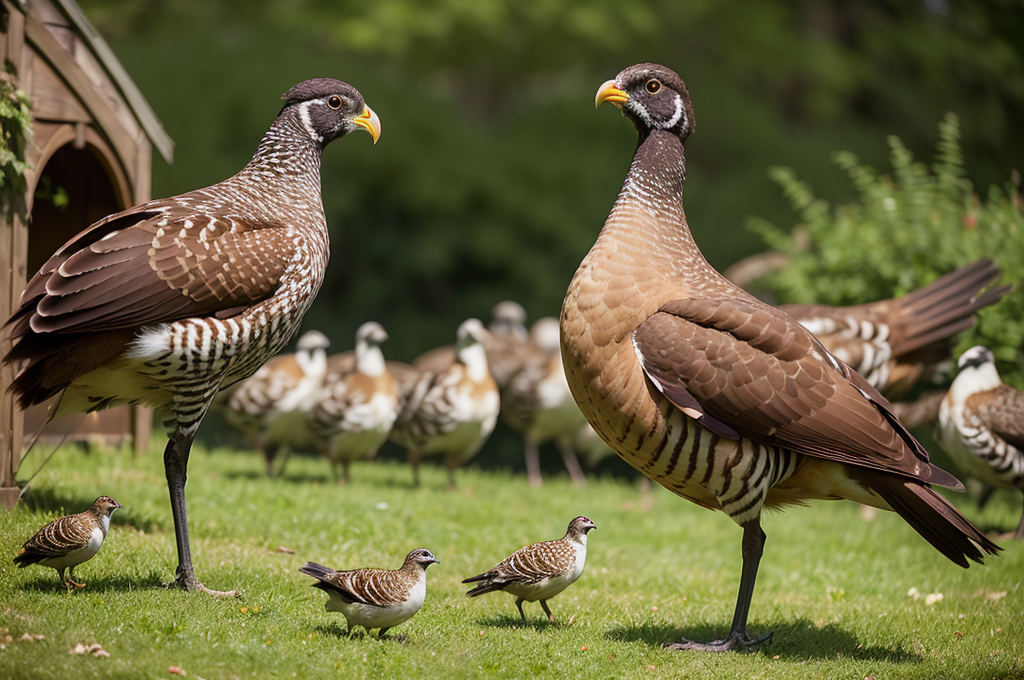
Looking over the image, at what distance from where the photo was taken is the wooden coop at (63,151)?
6398mm

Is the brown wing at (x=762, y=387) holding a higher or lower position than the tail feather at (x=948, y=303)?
lower

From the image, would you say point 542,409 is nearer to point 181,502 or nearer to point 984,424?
point 984,424

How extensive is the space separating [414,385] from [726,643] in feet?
20.0

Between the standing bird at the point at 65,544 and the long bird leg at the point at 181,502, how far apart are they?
43 centimetres

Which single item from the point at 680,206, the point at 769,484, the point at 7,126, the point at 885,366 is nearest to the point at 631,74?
the point at 680,206

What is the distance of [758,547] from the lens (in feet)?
18.5

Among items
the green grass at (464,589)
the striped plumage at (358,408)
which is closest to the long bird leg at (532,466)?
the green grass at (464,589)

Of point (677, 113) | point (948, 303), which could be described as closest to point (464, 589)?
point (677, 113)

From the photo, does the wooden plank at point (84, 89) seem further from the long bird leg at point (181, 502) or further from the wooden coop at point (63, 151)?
the long bird leg at point (181, 502)

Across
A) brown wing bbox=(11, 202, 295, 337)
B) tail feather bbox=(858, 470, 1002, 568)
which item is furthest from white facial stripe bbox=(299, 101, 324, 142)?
tail feather bbox=(858, 470, 1002, 568)

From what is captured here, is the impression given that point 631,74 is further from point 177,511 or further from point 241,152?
point 241,152

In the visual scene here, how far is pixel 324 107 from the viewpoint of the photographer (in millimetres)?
6223

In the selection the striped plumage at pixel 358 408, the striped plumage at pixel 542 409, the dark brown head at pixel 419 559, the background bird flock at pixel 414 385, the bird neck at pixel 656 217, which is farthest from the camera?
the striped plumage at pixel 542 409

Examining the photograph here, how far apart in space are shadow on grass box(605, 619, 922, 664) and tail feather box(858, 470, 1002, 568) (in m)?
0.78
